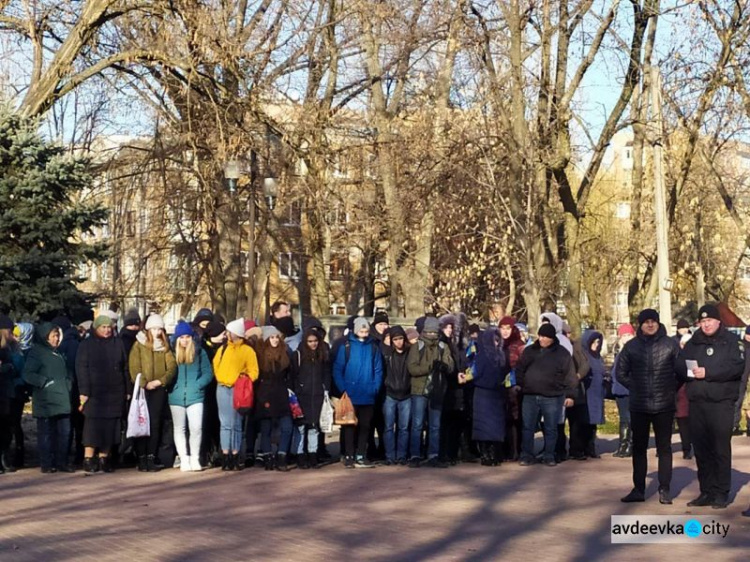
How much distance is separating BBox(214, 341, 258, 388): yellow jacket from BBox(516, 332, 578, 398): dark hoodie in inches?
129

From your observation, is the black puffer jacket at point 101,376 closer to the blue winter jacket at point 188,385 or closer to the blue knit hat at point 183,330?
the blue winter jacket at point 188,385

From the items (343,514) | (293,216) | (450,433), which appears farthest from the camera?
(293,216)

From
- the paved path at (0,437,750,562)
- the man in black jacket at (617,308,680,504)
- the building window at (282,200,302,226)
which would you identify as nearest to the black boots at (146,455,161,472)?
the paved path at (0,437,750,562)

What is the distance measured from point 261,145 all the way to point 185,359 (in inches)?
340

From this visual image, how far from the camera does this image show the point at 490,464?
16.9 m

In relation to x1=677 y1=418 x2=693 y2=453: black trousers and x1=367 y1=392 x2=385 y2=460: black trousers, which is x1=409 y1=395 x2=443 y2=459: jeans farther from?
x1=677 y1=418 x2=693 y2=453: black trousers

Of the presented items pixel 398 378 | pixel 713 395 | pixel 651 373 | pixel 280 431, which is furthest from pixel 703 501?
pixel 280 431

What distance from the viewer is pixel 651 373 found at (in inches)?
508

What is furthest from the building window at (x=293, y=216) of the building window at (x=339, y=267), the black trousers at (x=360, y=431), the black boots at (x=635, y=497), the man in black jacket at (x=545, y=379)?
the black boots at (x=635, y=497)

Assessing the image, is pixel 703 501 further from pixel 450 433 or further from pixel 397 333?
pixel 397 333

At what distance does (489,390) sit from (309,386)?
2236mm

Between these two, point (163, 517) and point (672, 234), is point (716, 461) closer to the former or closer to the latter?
point (163, 517)

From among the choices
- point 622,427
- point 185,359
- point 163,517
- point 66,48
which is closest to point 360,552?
point 163,517

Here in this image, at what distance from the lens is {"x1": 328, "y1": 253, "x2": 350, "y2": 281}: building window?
5481 cm
